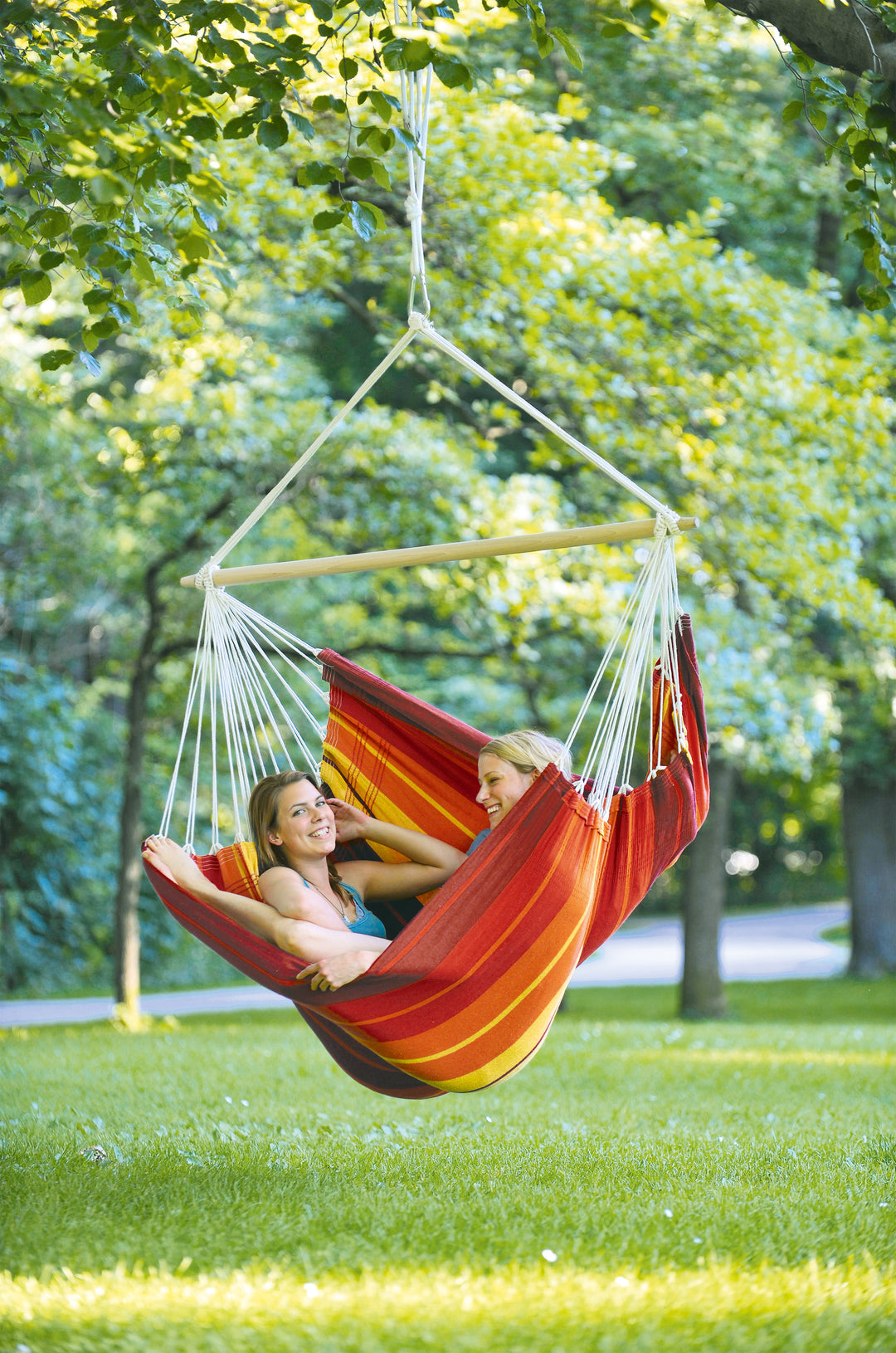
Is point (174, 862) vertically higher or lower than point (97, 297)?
lower

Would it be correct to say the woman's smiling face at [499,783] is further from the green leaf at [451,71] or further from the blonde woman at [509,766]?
the green leaf at [451,71]

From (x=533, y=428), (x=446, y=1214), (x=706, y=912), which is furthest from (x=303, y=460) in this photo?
(x=706, y=912)

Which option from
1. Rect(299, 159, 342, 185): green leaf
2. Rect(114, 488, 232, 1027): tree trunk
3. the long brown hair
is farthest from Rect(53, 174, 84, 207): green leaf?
Rect(114, 488, 232, 1027): tree trunk

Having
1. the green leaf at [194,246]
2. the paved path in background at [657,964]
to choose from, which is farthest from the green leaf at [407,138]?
the paved path in background at [657,964]

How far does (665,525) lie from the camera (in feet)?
7.13

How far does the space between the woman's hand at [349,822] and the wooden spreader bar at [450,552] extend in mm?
480

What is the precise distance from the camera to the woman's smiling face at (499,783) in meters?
2.40

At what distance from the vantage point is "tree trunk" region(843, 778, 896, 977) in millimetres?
8297

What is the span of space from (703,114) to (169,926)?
5.82 m

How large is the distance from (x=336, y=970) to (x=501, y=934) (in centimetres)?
27

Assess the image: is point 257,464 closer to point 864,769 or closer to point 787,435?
point 787,435

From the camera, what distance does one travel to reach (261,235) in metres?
4.34

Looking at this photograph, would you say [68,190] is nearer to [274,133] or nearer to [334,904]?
[274,133]

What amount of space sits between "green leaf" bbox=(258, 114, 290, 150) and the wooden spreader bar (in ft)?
2.24
